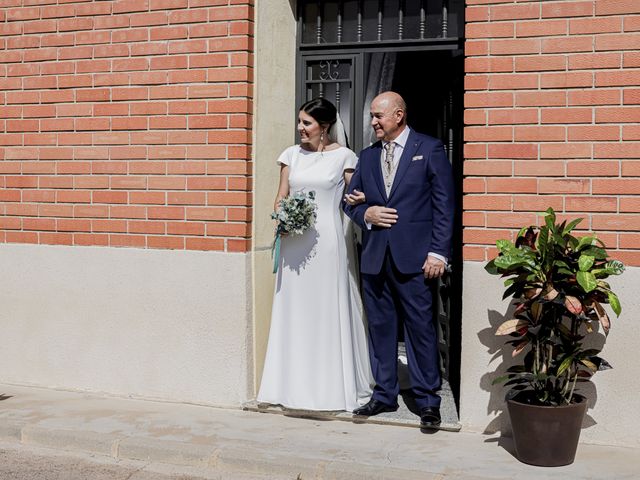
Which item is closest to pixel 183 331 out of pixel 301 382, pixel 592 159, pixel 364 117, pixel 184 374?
pixel 184 374

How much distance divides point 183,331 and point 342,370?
1.19m

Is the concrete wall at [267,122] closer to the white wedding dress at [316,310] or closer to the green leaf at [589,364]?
the white wedding dress at [316,310]

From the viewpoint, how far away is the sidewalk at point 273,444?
5.16 metres

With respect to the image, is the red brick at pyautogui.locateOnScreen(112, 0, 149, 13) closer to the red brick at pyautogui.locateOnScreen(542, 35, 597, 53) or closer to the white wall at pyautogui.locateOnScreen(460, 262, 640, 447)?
the red brick at pyautogui.locateOnScreen(542, 35, 597, 53)

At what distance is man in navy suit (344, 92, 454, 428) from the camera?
19.6 ft

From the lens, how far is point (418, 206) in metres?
6.03

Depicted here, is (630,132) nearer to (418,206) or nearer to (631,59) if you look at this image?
(631,59)

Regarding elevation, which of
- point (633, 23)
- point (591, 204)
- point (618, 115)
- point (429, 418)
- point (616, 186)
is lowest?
point (429, 418)

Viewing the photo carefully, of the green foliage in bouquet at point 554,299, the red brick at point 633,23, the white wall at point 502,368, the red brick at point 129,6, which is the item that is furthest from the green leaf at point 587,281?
the red brick at point 129,6

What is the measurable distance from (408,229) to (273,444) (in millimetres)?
1610

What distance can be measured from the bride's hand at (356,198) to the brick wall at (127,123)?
0.76 meters

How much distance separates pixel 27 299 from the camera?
23.5 feet

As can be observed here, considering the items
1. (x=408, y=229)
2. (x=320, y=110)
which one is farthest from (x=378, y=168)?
(x=320, y=110)

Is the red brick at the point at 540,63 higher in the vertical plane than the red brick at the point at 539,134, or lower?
higher
